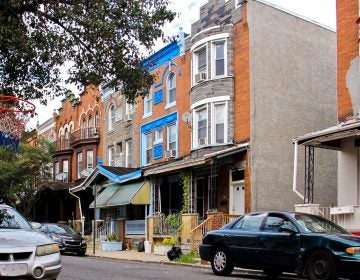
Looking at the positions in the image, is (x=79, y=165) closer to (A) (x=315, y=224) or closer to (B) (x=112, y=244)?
(B) (x=112, y=244)

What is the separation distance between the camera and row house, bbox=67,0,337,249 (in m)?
23.6

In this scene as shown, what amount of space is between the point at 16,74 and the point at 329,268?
8.07 meters

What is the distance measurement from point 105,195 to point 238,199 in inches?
403

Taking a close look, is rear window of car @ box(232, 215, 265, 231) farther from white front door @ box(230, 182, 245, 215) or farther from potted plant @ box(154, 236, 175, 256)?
potted plant @ box(154, 236, 175, 256)

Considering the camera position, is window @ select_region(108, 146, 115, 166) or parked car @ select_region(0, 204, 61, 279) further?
window @ select_region(108, 146, 115, 166)

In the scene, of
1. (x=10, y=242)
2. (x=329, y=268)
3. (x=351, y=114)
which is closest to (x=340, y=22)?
(x=351, y=114)

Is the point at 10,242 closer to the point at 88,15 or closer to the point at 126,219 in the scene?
the point at 88,15

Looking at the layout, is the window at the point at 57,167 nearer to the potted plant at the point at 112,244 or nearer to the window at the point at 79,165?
the window at the point at 79,165

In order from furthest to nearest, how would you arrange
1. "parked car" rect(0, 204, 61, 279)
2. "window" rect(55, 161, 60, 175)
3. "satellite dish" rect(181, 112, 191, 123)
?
"window" rect(55, 161, 60, 175) < "satellite dish" rect(181, 112, 191, 123) < "parked car" rect(0, 204, 61, 279)

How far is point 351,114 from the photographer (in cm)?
1919

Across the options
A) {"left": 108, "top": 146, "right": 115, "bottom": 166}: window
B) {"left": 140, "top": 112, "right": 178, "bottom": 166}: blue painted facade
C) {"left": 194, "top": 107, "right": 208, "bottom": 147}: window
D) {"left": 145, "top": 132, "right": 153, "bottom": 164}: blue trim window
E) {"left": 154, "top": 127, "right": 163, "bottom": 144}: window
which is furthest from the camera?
{"left": 108, "top": 146, "right": 115, "bottom": 166}: window

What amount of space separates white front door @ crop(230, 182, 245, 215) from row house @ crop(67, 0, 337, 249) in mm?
42

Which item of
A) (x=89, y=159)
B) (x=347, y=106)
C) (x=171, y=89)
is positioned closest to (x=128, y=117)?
(x=171, y=89)

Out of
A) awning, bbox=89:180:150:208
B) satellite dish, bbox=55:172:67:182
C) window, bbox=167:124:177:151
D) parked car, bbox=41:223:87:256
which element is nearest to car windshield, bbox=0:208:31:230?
parked car, bbox=41:223:87:256
